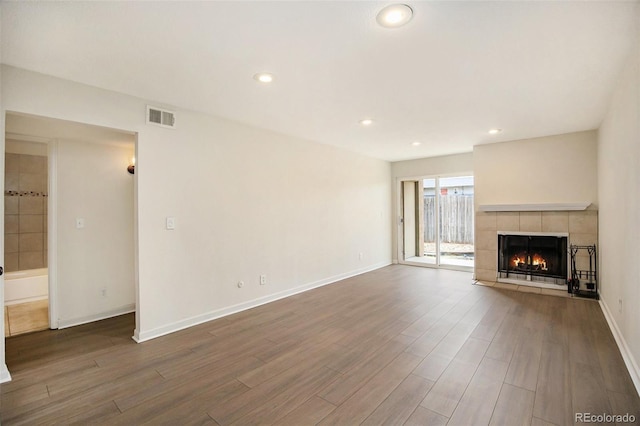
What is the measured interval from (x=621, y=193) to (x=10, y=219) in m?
8.17

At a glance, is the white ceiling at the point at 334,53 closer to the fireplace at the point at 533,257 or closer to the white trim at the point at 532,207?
the white trim at the point at 532,207

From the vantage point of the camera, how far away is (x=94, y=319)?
3736mm

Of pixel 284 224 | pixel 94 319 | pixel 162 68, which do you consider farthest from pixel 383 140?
pixel 94 319

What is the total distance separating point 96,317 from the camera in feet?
12.3

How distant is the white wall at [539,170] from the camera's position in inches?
181

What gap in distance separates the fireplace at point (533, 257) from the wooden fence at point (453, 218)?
5.80 ft

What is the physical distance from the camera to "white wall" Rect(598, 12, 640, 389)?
7.30 ft

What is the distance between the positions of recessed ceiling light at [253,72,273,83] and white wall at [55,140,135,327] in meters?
2.36

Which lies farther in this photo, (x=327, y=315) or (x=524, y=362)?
(x=327, y=315)

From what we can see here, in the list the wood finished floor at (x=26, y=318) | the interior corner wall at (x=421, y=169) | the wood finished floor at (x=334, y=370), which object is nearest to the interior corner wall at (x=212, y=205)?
the wood finished floor at (x=334, y=370)

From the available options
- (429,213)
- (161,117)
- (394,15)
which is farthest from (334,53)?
(429,213)

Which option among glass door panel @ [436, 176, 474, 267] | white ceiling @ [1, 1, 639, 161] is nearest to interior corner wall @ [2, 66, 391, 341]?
white ceiling @ [1, 1, 639, 161]

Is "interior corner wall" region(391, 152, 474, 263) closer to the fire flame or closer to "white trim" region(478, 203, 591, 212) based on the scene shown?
"white trim" region(478, 203, 591, 212)

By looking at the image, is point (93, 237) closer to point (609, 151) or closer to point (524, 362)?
point (524, 362)
